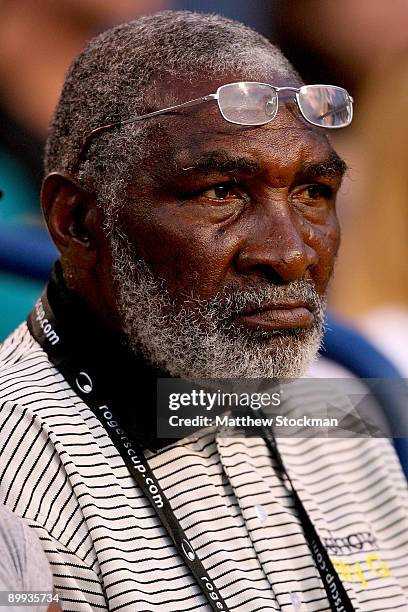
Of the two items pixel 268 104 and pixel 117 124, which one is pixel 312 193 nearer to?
pixel 268 104

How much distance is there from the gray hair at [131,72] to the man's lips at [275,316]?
1.05ft

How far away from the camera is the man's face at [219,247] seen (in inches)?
64.4

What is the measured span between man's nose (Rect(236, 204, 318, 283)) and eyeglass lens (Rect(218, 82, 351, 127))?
18 centimetres

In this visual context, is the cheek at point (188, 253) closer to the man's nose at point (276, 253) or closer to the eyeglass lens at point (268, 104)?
the man's nose at point (276, 253)

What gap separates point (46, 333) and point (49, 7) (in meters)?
1.38

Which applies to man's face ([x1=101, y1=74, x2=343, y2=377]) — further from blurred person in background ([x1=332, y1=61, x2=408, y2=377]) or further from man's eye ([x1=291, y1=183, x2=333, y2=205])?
blurred person in background ([x1=332, y1=61, x2=408, y2=377])

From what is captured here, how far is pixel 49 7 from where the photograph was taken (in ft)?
8.94

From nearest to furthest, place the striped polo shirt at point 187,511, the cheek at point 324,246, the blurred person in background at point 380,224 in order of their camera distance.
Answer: the striped polo shirt at point 187,511
the cheek at point 324,246
the blurred person in background at point 380,224

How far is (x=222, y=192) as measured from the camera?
5.50ft

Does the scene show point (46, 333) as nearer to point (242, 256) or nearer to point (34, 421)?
point (34, 421)

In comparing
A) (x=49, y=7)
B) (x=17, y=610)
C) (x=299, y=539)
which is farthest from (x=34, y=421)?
(x=49, y=7)

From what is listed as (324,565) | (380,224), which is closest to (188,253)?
(324,565)

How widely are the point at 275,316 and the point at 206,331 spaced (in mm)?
126

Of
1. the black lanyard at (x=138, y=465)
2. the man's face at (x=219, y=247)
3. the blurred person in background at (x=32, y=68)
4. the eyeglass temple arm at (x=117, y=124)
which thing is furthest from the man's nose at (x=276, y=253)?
the blurred person in background at (x=32, y=68)
